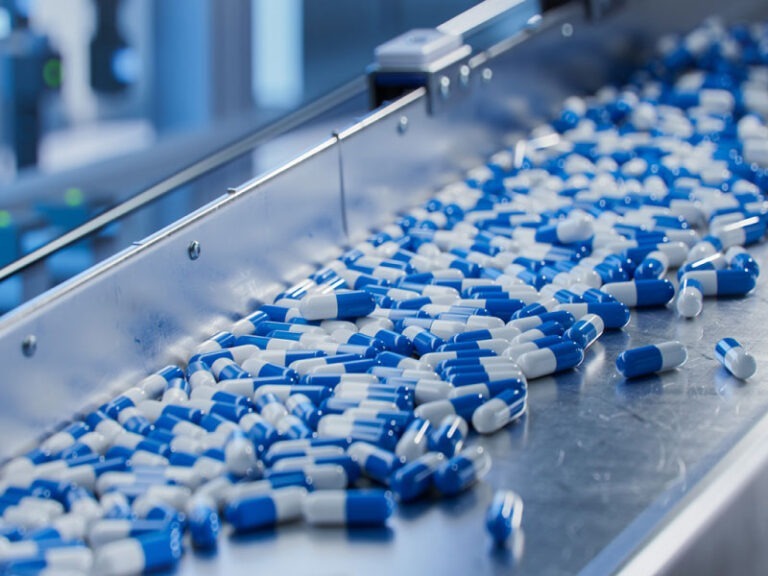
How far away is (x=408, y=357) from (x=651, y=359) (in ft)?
1.24

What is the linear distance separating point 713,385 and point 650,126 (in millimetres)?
1599

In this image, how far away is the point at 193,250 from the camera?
1.98 m

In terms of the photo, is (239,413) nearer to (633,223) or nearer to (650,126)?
(633,223)

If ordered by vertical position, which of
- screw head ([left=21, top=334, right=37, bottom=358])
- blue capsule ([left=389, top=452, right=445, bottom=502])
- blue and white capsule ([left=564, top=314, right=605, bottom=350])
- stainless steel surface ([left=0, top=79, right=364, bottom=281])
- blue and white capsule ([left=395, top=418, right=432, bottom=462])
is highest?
screw head ([left=21, top=334, right=37, bottom=358])

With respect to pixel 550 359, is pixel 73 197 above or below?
below

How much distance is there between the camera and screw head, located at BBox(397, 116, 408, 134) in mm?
2631

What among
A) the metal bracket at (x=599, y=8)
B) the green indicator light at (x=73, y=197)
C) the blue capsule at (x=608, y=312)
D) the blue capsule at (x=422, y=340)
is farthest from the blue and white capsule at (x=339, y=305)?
the green indicator light at (x=73, y=197)

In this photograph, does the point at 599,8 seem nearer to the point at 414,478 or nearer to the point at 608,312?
the point at 608,312

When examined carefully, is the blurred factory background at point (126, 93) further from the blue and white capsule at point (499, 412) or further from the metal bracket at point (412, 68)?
the blue and white capsule at point (499, 412)

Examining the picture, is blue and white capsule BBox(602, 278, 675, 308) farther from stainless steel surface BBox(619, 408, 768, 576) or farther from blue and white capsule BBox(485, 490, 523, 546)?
blue and white capsule BBox(485, 490, 523, 546)

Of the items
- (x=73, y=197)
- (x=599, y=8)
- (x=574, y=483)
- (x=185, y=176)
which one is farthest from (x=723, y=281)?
(x=73, y=197)

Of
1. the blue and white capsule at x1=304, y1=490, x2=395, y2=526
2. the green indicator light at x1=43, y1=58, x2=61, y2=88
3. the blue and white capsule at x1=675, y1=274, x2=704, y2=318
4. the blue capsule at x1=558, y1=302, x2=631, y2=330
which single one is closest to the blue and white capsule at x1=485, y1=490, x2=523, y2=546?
the blue and white capsule at x1=304, y1=490, x2=395, y2=526

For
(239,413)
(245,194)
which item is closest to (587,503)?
(239,413)

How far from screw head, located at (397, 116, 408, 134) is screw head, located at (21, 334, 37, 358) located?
119 cm
